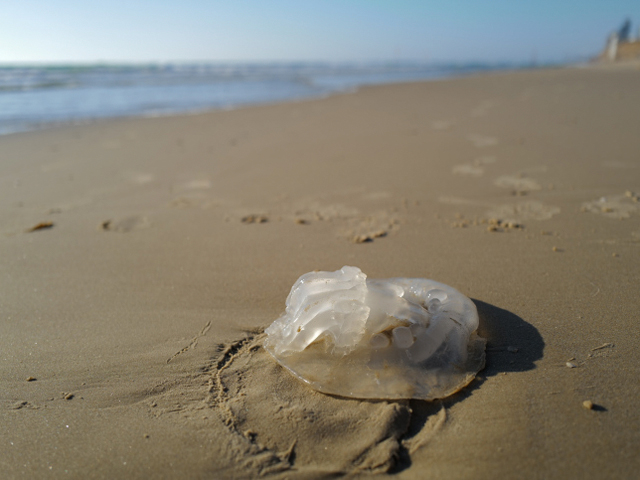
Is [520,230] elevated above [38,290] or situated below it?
above

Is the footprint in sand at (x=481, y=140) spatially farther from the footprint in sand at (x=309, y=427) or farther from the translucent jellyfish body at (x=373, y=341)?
the footprint in sand at (x=309, y=427)

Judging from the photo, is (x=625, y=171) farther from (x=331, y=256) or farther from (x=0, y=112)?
(x=0, y=112)

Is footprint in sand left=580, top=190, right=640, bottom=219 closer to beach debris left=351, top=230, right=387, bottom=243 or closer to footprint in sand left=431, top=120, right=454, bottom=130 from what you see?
beach debris left=351, top=230, right=387, bottom=243

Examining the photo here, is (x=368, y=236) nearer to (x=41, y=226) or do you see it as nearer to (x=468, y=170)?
(x=468, y=170)

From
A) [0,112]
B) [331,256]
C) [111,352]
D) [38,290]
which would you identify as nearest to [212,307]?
[111,352]

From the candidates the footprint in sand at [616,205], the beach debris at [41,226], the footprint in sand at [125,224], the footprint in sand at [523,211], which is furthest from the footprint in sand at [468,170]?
the beach debris at [41,226]

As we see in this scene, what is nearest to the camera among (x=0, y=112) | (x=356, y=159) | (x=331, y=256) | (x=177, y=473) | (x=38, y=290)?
(x=177, y=473)
